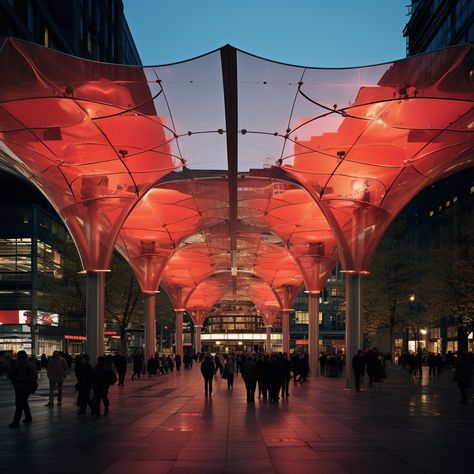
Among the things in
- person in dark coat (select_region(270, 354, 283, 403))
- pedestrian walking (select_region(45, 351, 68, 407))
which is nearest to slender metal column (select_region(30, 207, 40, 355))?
pedestrian walking (select_region(45, 351, 68, 407))

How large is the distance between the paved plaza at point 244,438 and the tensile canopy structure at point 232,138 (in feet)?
31.0

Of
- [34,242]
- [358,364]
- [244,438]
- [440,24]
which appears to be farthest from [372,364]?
[440,24]

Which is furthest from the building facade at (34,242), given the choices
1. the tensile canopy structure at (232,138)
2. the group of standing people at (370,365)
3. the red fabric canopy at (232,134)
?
the group of standing people at (370,365)

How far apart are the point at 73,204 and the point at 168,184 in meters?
8.10

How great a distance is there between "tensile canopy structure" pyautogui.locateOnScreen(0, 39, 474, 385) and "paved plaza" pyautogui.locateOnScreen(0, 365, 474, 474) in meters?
9.46

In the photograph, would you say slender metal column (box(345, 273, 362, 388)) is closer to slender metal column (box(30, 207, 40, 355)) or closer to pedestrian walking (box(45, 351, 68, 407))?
pedestrian walking (box(45, 351, 68, 407))

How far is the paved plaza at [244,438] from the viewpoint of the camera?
1116 cm

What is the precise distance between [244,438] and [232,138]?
55.8ft

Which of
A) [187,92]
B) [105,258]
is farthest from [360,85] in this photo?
[105,258]

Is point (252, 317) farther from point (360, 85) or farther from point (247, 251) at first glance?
point (360, 85)

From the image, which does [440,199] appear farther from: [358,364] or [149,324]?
[358,364]

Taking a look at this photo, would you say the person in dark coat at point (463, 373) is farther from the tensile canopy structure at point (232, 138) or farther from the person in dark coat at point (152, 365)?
the person in dark coat at point (152, 365)

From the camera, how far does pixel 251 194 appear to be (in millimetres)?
40344

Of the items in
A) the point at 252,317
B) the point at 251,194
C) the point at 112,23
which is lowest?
the point at 252,317
